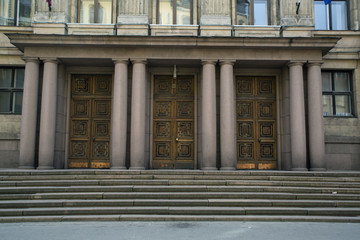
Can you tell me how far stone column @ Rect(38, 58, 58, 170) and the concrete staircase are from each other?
192cm

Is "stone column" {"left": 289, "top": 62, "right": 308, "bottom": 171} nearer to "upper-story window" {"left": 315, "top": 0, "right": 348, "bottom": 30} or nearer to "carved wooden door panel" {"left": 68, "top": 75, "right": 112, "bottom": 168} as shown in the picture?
"upper-story window" {"left": 315, "top": 0, "right": 348, "bottom": 30}

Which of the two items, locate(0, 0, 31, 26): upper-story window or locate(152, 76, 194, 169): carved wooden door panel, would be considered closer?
locate(152, 76, 194, 169): carved wooden door panel

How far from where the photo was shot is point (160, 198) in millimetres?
11211

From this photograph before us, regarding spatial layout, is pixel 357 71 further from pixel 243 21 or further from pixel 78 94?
pixel 78 94

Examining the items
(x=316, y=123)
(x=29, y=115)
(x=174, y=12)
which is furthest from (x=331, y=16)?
(x=29, y=115)

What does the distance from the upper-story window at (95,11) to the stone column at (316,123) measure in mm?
9877

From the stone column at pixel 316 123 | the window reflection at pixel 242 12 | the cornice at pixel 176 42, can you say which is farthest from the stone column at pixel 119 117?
the stone column at pixel 316 123

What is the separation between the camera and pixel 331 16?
696 inches

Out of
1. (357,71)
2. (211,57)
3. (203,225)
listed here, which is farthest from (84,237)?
(357,71)

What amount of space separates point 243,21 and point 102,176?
10.0 metres

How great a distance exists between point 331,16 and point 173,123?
9658 millimetres

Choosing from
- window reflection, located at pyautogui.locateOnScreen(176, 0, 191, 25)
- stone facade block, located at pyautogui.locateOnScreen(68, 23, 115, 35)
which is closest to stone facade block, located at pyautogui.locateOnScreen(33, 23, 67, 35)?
stone facade block, located at pyautogui.locateOnScreen(68, 23, 115, 35)

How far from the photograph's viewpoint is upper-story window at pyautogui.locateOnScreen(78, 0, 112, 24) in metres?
Answer: 16.8

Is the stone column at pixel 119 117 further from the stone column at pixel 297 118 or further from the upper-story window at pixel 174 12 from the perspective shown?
the stone column at pixel 297 118
